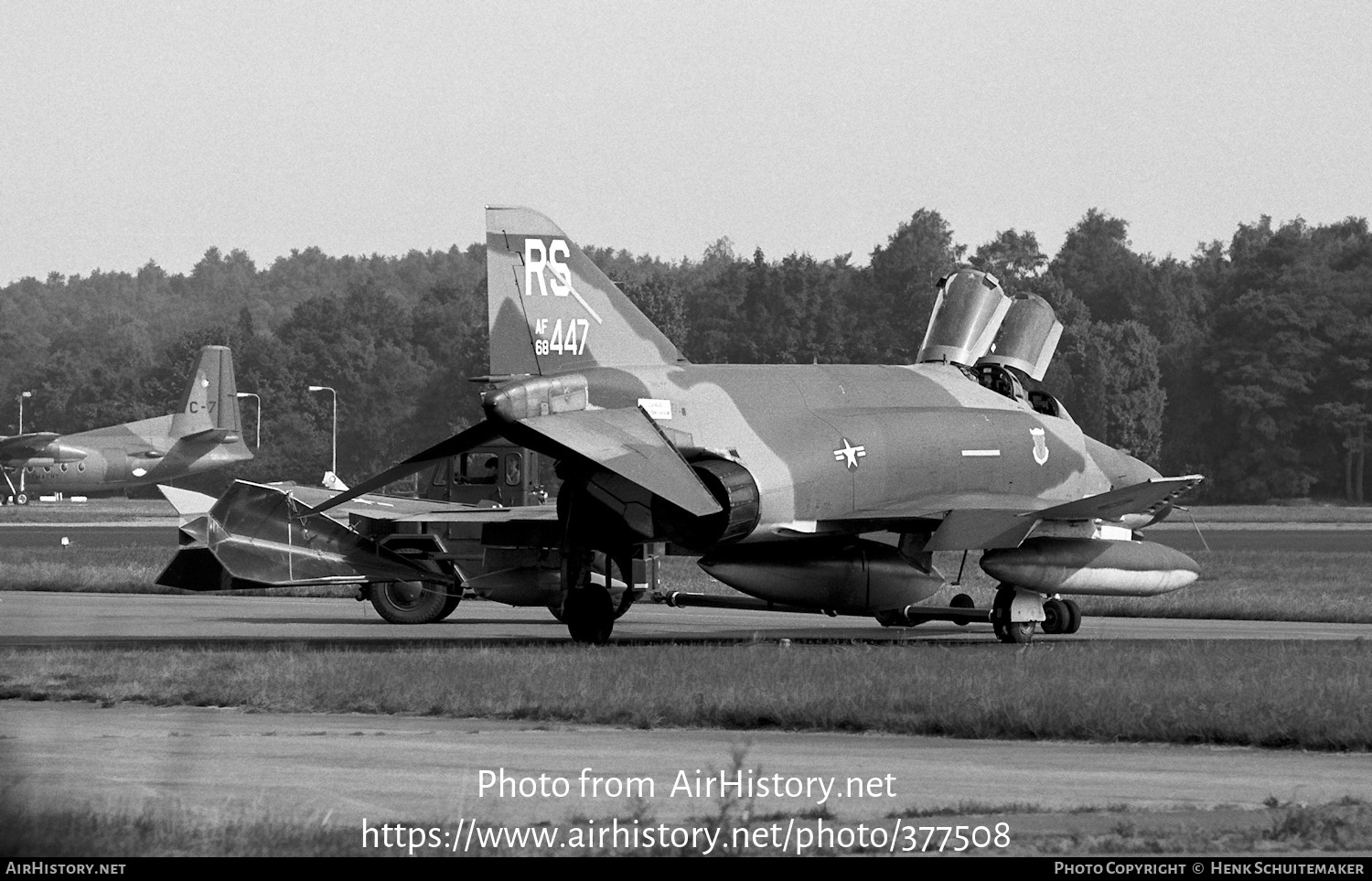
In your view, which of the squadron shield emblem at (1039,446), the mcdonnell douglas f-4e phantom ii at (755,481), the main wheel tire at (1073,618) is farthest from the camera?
the squadron shield emblem at (1039,446)

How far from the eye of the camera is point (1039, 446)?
22000mm

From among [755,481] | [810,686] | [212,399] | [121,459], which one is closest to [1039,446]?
[755,481]

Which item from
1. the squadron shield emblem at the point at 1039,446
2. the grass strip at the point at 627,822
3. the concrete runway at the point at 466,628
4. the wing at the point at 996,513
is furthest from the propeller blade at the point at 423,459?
the grass strip at the point at 627,822

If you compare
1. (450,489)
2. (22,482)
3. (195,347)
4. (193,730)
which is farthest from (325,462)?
(193,730)

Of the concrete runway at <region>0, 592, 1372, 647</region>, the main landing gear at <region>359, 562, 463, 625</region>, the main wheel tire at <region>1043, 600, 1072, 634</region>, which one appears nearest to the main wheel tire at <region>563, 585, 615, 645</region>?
the concrete runway at <region>0, 592, 1372, 647</region>

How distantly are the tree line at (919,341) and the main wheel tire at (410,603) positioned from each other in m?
66.1

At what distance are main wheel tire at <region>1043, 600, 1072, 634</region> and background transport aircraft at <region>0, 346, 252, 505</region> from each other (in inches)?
2656

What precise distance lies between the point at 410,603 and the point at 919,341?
223ft

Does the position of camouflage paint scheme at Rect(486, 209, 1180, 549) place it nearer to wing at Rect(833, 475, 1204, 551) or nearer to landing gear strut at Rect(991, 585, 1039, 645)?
wing at Rect(833, 475, 1204, 551)

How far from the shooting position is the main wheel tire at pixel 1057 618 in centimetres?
2150

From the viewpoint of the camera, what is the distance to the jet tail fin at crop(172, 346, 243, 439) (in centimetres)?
8456

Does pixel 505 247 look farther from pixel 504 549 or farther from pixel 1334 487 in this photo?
pixel 1334 487

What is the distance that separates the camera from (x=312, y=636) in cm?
2123

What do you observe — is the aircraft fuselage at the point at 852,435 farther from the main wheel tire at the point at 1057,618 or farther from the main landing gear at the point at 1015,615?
the main wheel tire at the point at 1057,618
